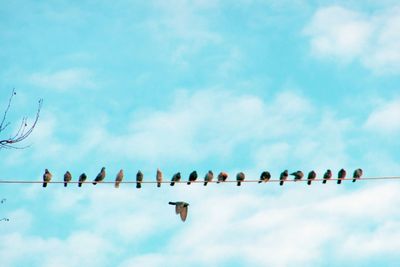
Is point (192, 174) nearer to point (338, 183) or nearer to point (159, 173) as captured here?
point (159, 173)

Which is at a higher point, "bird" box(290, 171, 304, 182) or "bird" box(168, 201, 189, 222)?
"bird" box(290, 171, 304, 182)

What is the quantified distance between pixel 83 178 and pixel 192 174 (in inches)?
140

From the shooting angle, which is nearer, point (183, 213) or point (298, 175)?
point (183, 213)

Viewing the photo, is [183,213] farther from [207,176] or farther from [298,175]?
[298,175]

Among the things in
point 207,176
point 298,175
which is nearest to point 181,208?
point 207,176

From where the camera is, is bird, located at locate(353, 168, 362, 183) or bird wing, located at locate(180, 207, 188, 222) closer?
bird wing, located at locate(180, 207, 188, 222)

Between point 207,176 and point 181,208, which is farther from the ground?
point 207,176

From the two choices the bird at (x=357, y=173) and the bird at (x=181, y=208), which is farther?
the bird at (x=357, y=173)

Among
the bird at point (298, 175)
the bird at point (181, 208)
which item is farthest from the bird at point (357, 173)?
the bird at point (181, 208)

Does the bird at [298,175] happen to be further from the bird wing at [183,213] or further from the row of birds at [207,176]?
the bird wing at [183,213]

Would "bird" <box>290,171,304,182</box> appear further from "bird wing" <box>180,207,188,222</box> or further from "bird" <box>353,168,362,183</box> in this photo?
"bird wing" <box>180,207,188,222</box>

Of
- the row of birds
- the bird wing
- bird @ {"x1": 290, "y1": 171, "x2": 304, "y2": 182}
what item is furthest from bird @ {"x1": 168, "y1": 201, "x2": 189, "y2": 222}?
bird @ {"x1": 290, "y1": 171, "x2": 304, "y2": 182}

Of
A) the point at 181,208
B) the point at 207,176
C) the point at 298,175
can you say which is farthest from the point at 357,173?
the point at 181,208

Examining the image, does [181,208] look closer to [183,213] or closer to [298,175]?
[183,213]
